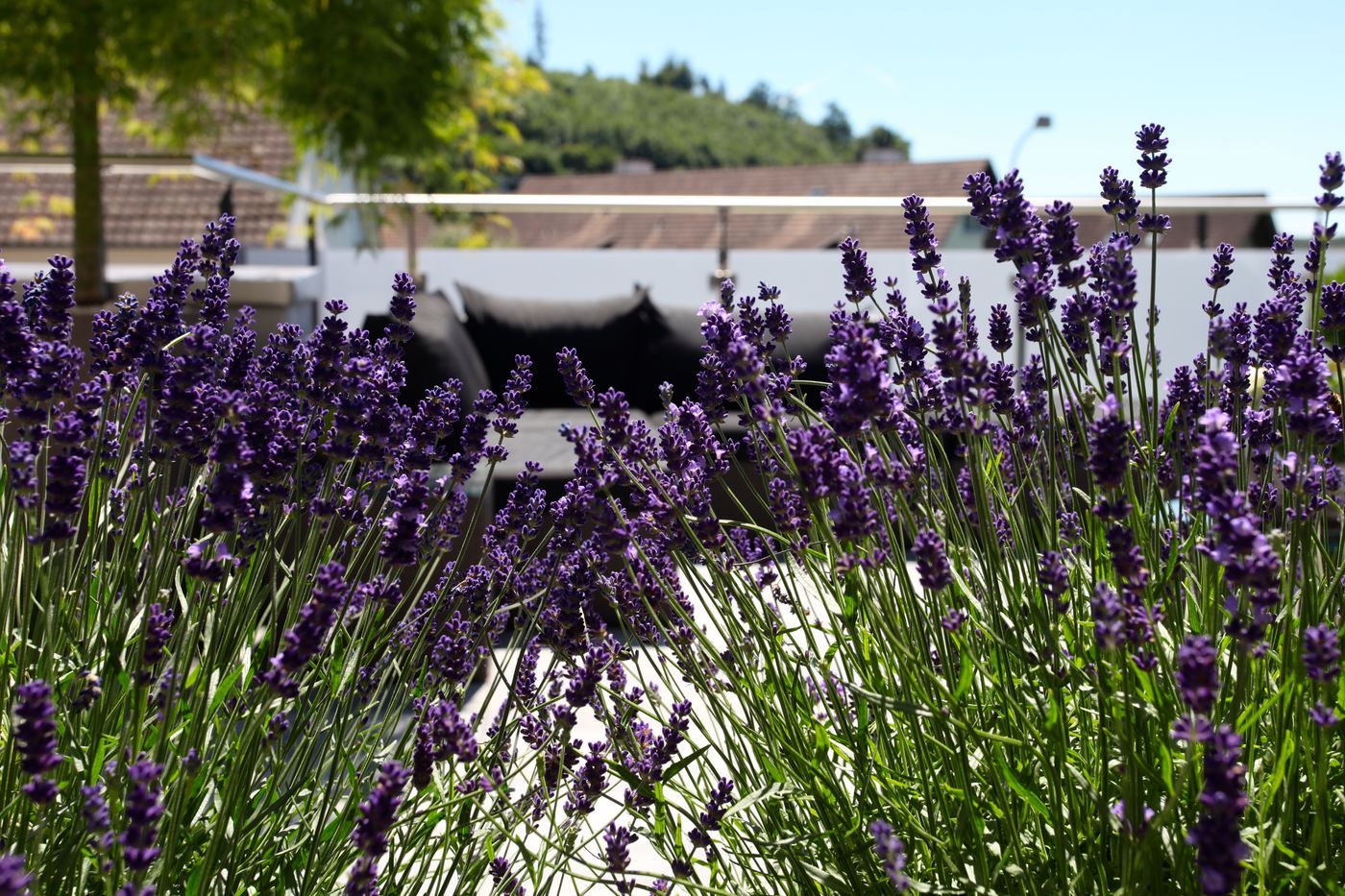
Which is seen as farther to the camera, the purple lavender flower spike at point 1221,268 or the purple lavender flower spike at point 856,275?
the purple lavender flower spike at point 1221,268

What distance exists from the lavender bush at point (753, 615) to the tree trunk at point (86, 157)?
597cm

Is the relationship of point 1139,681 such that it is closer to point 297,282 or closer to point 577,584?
point 577,584

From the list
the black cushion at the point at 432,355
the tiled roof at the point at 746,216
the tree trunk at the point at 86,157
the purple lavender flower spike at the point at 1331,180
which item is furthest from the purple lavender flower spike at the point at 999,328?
the tiled roof at the point at 746,216

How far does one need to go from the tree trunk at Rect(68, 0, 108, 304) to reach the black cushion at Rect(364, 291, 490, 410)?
10.00ft

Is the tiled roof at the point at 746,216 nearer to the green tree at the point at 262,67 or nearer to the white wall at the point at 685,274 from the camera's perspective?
the white wall at the point at 685,274

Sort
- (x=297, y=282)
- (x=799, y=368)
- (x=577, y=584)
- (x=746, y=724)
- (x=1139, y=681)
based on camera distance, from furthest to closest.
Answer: (x=297, y=282)
(x=799, y=368)
(x=577, y=584)
(x=746, y=724)
(x=1139, y=681)

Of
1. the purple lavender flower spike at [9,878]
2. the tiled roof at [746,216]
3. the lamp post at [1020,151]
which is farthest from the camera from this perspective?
the tiled roof at [746,216]

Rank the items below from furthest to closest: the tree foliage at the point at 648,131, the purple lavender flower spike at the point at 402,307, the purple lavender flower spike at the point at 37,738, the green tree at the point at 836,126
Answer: the green tree at the point at 836,126 → the tree foliage at the point at 648,131 → the purple lavender flower spike at the point at 402,307 → the purple lavender flower spike at the point at 37,738

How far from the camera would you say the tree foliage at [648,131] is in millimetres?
65000

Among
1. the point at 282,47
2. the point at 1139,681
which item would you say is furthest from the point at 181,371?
the point at 282,47

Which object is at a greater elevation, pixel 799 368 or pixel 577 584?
pixel 799 368

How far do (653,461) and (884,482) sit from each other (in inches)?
13.2

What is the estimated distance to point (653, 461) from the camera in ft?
4.56

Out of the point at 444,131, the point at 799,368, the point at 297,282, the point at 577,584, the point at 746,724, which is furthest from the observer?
the point at 444,131
